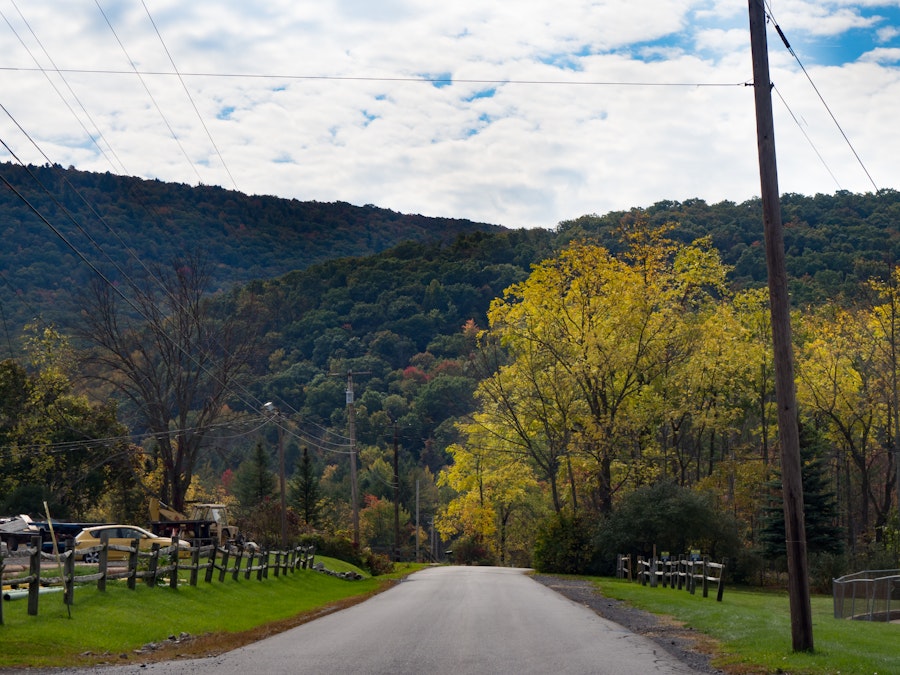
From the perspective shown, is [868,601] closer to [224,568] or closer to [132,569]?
[224,568]

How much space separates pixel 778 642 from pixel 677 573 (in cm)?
1998

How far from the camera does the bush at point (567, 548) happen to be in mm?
50156

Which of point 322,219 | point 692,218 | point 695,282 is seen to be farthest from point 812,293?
point 322,219

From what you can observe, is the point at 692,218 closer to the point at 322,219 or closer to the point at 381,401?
the point at 381,401

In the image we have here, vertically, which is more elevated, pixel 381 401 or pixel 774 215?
pixel 381 401

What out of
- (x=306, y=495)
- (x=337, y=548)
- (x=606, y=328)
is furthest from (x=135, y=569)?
(x=306, y=495)

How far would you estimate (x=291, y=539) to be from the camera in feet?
181

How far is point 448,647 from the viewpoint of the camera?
16.2 metres

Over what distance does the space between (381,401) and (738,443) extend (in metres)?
60.5

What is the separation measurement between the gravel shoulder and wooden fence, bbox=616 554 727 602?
10.2ft

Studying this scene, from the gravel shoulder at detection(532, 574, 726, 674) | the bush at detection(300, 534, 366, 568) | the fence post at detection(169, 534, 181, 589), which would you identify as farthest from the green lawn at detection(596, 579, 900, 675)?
the bush at detection(300, 534, 366, 568)

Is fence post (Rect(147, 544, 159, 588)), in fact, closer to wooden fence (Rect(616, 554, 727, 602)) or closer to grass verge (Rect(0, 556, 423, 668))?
grass verge (Rect(0, 556, 423, 668))

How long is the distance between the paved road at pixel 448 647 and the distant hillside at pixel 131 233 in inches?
1392

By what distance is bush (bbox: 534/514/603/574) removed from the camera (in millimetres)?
50156
